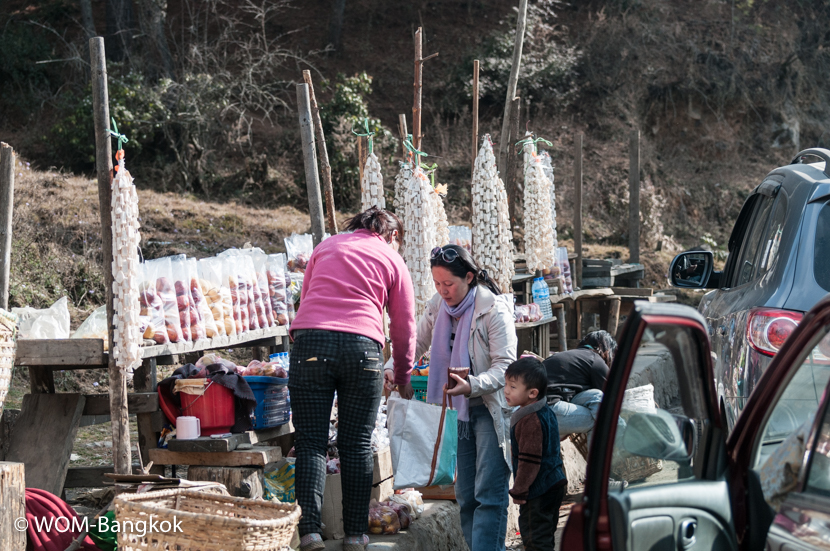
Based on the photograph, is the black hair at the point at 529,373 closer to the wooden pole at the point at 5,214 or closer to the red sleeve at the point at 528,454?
the red sleeve at the point at 528,454

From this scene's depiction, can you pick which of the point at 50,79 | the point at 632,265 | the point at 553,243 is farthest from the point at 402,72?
the point at 553,243

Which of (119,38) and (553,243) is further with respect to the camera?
(119,38)

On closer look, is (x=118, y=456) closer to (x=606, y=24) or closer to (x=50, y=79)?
(x=50, y=79)

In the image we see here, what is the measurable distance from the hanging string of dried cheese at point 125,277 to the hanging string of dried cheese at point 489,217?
12.4ft

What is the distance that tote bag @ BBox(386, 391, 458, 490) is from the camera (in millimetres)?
4148

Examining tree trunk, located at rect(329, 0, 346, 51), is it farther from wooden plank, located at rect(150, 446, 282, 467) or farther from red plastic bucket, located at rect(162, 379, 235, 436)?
wooden plank, located at rect(150, 446, 282, 467)

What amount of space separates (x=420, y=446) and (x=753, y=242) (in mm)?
2168

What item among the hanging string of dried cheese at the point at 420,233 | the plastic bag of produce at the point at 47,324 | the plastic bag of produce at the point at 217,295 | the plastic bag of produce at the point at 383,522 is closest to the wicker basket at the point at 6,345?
the plastic bag of produce at the point at 47,324

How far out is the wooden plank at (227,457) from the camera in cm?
450

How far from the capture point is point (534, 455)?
4.11 meters

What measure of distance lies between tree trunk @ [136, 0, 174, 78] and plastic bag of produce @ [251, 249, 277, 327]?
507 inches

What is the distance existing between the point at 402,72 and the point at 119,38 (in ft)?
24.7

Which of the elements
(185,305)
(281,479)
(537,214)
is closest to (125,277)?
(185,305)

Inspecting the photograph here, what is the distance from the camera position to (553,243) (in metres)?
9.77
